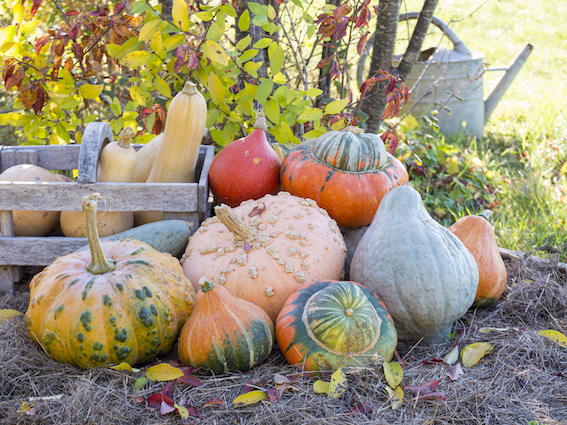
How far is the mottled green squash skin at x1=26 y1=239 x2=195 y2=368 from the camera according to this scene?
1.60 m

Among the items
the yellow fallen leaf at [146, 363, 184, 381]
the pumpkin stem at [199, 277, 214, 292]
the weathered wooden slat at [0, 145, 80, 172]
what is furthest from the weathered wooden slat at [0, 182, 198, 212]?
the yellow fallen leaf at [146, 363, 184, 381]

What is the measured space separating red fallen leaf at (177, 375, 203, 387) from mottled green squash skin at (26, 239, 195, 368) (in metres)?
0.18

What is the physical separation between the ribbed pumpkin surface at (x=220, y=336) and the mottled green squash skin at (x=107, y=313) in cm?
11

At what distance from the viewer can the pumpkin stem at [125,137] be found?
2.34 meters

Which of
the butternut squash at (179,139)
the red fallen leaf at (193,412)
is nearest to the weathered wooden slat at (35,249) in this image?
the butternut squash at (179,139)

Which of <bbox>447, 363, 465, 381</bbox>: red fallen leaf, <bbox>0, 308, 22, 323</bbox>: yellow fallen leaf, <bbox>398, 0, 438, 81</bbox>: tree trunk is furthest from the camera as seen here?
<bbox>398, 0, 438, 81</bbox>: tree trunk

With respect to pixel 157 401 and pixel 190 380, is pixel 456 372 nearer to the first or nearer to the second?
pixel 190 380

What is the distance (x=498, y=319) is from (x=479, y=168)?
2830mm

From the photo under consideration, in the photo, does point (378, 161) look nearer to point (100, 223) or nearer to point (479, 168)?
point (100, 223)

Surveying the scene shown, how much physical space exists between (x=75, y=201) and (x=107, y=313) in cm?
85

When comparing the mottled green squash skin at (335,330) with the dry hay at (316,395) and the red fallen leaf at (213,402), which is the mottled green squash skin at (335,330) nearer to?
the dry hay at (316,395)

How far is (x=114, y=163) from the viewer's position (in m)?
2.37

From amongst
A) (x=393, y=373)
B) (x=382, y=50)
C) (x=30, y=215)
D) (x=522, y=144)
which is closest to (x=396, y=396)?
(x=393, y=373)

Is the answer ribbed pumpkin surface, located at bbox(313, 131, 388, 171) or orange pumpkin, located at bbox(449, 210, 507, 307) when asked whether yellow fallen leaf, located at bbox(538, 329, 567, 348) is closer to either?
orange pumpkin, located at bbox(449, 210, 507, 307)
